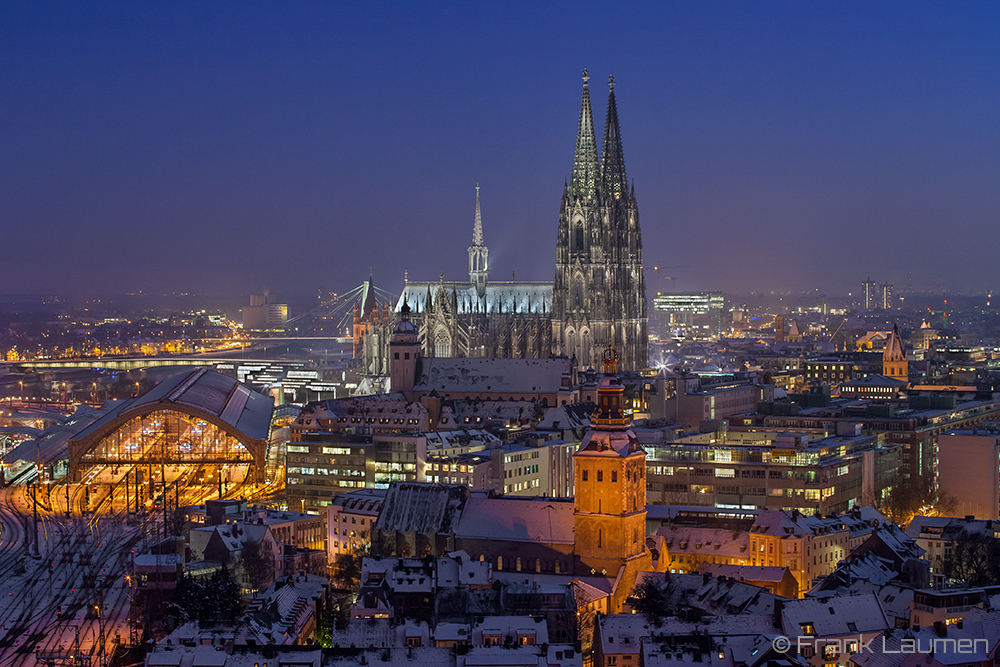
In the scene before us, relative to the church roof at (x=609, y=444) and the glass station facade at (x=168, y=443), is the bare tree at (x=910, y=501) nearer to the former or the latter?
the church roof at (x=609, y=444)

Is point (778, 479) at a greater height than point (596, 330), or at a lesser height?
lesser

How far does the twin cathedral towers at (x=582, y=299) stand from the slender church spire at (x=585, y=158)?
0.32ft

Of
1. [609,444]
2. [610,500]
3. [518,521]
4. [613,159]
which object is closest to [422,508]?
[518,521]

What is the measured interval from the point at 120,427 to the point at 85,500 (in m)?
8.92

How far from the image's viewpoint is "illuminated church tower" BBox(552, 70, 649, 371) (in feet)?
515

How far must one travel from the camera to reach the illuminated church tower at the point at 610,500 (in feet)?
245

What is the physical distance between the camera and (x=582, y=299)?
158m

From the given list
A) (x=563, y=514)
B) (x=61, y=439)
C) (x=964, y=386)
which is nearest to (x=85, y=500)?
(x=61, y=439)

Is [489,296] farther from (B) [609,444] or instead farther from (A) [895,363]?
(B) [609,444]

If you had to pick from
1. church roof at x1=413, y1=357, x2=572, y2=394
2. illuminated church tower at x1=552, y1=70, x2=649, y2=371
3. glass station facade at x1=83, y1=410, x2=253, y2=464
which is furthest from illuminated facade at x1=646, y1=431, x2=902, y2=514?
illuminated church tower at x1=552, y1=70, x2=649, y2=371

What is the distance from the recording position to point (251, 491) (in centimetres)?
11225

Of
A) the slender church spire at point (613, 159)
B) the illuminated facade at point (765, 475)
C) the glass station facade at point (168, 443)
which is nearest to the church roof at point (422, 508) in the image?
the illuminated facade at point (765, 475)

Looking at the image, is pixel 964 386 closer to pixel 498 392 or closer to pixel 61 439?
pixel 498 392

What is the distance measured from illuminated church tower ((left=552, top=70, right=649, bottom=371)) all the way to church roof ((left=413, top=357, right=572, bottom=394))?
79.5 ft
